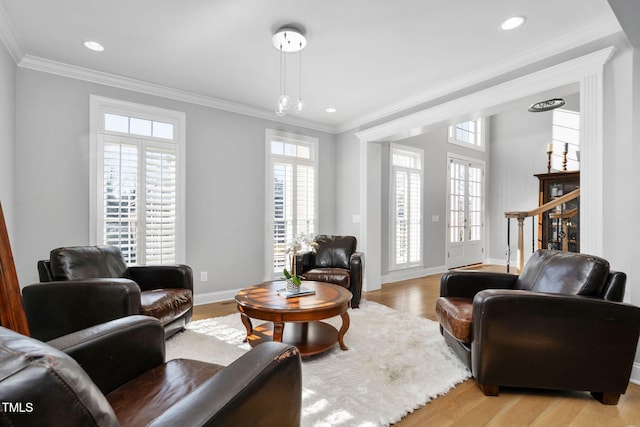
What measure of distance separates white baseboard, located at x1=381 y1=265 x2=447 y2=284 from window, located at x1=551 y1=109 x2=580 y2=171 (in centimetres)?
323

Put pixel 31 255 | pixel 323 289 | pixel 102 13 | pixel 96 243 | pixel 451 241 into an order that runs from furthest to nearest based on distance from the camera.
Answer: pixel 451 241 → pixel 96 243 → pixel 31 255 → pixel 323 289 → pixel 102 13

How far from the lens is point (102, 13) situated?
241cm

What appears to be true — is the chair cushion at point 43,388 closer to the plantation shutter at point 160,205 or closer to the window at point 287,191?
the plantation shutter at point 160,205

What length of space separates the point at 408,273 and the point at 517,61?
3.66 m

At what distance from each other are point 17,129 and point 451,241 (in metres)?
6.76

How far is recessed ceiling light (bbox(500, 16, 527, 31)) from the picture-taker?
2.44m

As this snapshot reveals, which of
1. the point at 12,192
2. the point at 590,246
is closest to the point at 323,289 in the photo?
the point at 590,246

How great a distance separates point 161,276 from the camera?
3.03 metres

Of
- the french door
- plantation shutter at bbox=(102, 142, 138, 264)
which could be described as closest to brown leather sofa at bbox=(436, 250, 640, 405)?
plantation shutter at bbox=(102, 142, 138, 264)

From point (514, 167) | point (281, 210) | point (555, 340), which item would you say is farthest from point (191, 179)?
point (514, 167)

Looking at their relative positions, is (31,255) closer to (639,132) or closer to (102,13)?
(102,13)

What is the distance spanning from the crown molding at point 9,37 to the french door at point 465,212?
21.3 feet

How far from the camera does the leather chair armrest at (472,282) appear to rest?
2.69m

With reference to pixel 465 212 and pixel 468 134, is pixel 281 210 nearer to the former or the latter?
pixel 465 212
